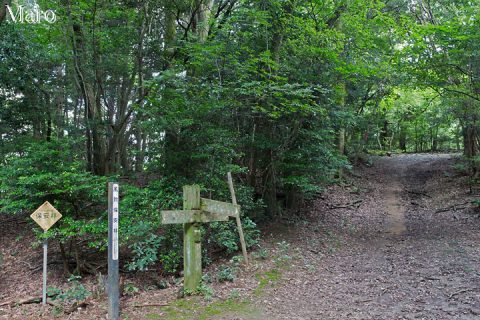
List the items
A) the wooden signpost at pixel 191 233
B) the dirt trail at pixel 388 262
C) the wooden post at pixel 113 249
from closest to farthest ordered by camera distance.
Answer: the wooden post at pixel 113 249 < the dirt trail at pixel 388 262 < the wooden signpost at pixel 191 233

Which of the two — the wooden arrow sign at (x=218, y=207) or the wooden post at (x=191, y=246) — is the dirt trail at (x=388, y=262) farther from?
the wooden arrow sign at (x=218, y=207)

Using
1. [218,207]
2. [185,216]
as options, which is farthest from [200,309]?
[218,207]

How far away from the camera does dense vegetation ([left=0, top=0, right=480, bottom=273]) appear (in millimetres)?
7570

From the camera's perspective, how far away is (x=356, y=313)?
5.13 m

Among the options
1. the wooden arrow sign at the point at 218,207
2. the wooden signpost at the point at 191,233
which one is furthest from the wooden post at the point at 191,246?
the wooden arrow sign at the point at 218,207

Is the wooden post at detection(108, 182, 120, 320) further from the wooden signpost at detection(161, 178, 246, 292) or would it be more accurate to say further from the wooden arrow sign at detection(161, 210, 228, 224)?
the wooden signpost at detection(161, 178, 246, 292)

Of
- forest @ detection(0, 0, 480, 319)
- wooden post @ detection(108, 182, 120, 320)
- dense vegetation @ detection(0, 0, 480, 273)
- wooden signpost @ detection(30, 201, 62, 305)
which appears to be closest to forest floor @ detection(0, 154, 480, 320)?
wooden post @ detection(108, 182, 120, 320)

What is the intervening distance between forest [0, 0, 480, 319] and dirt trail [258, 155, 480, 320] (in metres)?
1.64

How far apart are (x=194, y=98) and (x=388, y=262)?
574cm

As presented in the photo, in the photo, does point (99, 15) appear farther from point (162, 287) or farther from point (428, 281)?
point (428, 281)

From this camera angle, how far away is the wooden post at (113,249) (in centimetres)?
452

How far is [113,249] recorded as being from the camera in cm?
453

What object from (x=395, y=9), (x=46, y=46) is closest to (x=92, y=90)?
(x=46, y=46)

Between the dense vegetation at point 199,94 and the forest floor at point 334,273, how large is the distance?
3.03ft
